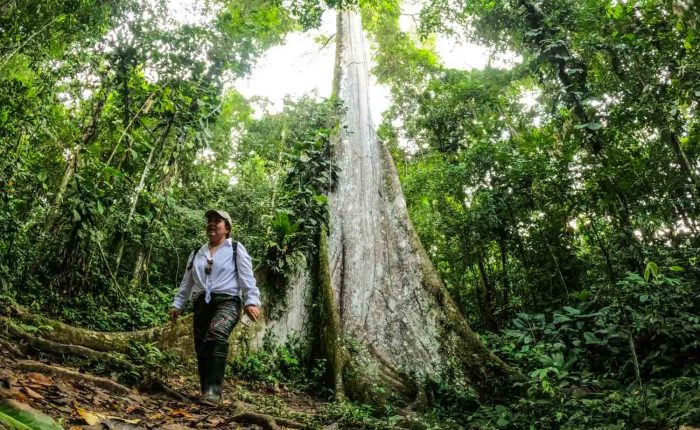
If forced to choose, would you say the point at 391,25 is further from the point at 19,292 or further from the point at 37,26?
the point at 19,292

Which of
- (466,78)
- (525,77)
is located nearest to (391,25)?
(466,78)

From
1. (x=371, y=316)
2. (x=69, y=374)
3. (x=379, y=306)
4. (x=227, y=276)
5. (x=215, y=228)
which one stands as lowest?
(x=69, y=374)

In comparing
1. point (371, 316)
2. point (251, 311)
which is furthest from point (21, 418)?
point (371, 316)

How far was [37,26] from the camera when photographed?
18.1 feet

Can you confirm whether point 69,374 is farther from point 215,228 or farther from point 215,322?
point 215,228

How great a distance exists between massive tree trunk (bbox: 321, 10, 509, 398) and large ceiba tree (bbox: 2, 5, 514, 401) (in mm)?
12

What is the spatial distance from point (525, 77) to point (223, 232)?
8.16 meters

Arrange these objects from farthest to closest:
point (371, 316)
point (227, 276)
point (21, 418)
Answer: point (371, 316)
point (227, 276)
point (21, 418)

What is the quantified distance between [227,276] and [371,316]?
8.11 ft

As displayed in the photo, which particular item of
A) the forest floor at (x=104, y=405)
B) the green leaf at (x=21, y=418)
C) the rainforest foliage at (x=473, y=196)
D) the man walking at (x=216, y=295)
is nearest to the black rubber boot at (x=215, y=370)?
the man walking at (x=216, y=295)

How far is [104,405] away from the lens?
2484 millimetres

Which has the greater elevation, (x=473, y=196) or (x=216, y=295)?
(x=473, y=196)

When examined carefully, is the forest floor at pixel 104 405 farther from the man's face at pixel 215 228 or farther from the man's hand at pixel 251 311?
the man's face at pixel 215 228

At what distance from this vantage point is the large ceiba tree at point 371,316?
15.5ft
